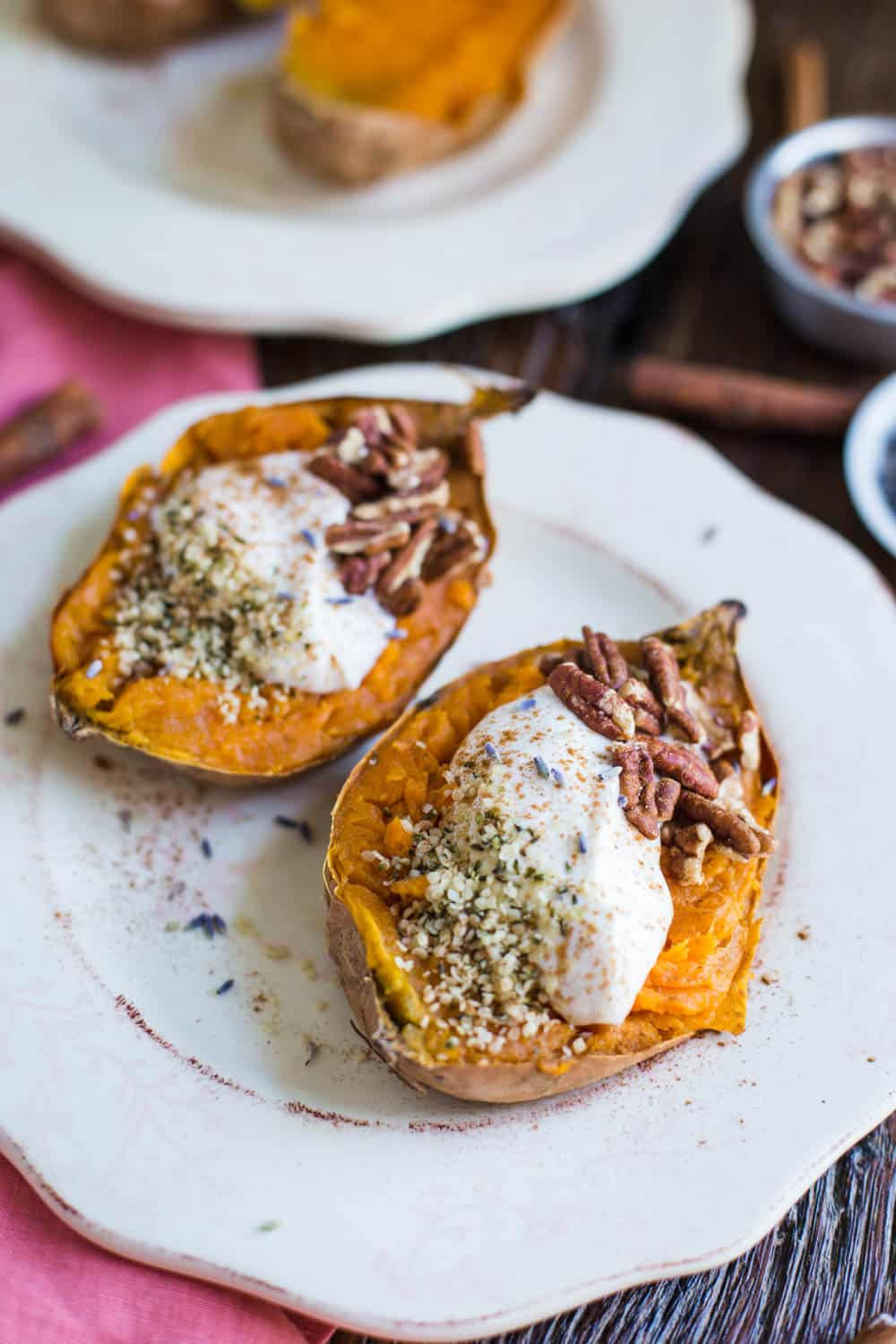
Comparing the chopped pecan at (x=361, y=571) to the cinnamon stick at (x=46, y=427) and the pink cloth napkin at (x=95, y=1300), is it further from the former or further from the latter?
the pink cloth napkin at (x=95, y=1300)

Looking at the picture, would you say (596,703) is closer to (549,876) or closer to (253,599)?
(549,876)

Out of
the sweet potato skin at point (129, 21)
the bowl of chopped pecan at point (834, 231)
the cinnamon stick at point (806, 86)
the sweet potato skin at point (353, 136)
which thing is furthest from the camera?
the cinnamon stick at point (806, 86)

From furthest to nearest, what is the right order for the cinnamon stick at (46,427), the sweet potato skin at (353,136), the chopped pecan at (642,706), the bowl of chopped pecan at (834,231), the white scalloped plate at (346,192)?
1. the sweet potato skin at (353,136)
2. the bowl of chopped pecan at (834,231)
3. the white scalloped plate at (346,192)
4. the cinnamon stick at (46,427)
5. the chopped pecan at (642,706)

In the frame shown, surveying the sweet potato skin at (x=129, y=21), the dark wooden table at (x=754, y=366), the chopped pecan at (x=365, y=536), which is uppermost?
the sweet potato skin at (x=129, y=21)

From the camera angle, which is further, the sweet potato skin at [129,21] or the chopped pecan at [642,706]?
the sweet potato skin at [129,21]

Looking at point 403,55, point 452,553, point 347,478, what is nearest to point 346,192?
point 403,55

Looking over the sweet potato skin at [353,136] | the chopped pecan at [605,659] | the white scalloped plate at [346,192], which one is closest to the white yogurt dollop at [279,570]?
the chopped pecan at [605,659]

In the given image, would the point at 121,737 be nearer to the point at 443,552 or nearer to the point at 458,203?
the point at 443,552
